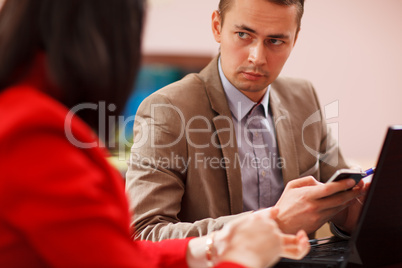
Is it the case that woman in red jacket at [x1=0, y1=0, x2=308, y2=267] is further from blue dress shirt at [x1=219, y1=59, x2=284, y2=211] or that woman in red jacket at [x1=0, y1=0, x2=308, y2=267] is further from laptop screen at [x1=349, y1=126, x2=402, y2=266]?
blue dress shirt at [x1=219, y1=59, x2=284, y2=211]

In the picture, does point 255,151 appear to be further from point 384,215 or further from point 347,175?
point 384,215

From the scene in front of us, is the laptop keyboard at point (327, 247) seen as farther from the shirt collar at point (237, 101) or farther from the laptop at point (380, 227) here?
the shirt collar at point (237, 101)

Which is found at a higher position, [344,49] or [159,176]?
[344,49]

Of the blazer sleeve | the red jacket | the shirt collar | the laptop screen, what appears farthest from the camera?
the shirt collar

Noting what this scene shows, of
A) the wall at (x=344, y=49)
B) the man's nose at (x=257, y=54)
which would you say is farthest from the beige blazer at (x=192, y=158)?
the wall at (x=344, y=49)

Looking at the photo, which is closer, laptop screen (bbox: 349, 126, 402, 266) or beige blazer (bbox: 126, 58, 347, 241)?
laptop screen (bbox: 349, 126, 402, 266)

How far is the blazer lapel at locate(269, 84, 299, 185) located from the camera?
1496 millimetres

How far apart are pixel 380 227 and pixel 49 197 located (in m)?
Result: 0.69

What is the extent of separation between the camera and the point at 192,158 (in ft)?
4.38

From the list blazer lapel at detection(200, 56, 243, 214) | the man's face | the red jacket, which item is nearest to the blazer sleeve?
blazer lapel at detection(200, 56, 243, 214)

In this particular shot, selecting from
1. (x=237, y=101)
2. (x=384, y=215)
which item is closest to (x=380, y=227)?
(x=384, y=215)

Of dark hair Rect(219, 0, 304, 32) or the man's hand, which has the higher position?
dark hair Rect(219, 0, 304, 32)

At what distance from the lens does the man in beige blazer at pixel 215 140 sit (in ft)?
3.99

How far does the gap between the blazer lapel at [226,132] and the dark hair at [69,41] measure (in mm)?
768
